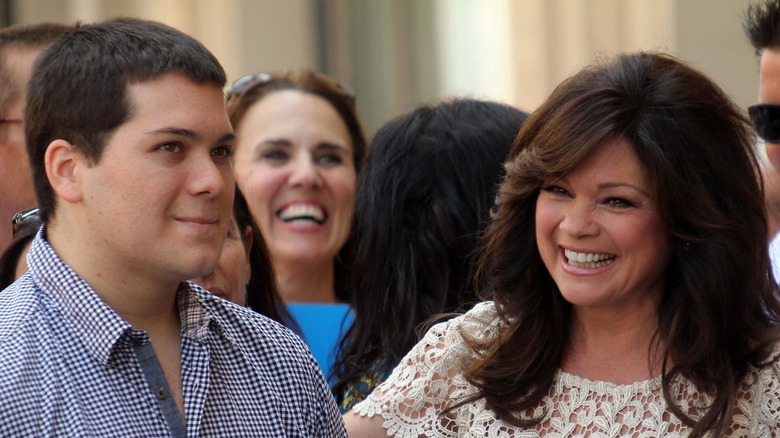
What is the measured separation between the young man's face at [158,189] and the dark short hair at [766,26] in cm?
219

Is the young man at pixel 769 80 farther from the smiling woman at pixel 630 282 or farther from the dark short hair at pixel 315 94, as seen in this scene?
the dark short hair at pixel 315 94

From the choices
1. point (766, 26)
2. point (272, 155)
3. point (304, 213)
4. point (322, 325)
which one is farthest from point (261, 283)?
point (766, 26)

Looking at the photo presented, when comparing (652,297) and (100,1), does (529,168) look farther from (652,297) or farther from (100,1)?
(100,1)

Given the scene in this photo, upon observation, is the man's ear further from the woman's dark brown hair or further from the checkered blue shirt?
the woman's dark brown hair

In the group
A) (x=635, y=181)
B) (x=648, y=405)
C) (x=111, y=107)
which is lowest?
(x=648, y=405)

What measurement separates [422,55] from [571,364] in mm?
4468

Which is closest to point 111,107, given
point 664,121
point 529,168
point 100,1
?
point 529,168

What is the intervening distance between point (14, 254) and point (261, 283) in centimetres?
96

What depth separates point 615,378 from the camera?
10.3ft

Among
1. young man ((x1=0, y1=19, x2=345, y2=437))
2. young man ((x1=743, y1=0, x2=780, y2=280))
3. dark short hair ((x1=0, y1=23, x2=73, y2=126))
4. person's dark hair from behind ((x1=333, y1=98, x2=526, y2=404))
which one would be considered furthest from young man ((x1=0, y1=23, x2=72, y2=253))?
young man ((x1=743, y1=0, x2=780, y2=280))

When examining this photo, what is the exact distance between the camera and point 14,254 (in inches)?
127

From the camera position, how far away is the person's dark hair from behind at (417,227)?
3.68 metres

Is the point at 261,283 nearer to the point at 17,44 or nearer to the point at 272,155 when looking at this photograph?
the point at 17,44

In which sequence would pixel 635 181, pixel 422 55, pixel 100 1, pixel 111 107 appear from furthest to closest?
pixel 422 55 < pixel 100 1 < pixel 635 181 < pixel 111 107
